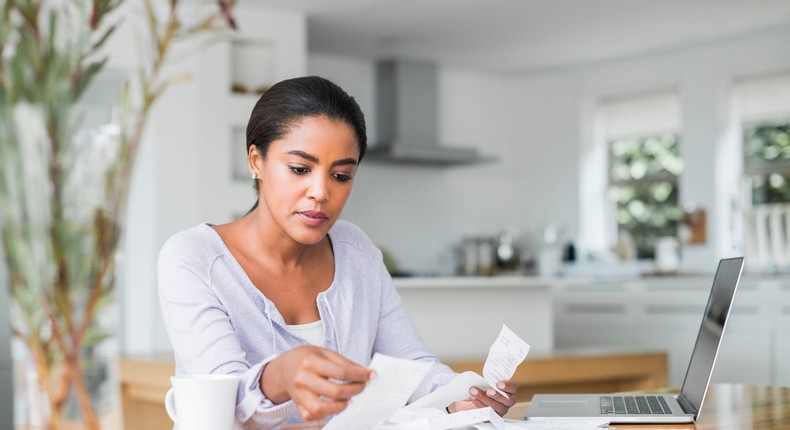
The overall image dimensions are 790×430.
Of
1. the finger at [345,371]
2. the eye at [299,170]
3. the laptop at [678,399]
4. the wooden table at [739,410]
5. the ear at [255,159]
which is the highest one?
the ear at [255,159]

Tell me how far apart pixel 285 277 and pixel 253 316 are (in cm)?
15

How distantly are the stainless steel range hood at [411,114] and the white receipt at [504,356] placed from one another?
5190 millimetres

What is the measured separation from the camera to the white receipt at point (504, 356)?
143 centimetres

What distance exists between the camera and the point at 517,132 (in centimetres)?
771

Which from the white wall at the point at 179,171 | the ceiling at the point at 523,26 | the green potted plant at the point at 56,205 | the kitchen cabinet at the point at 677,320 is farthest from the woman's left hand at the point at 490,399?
the ceiling at the point at 523,26

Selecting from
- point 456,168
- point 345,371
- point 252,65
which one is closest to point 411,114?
point 456,168

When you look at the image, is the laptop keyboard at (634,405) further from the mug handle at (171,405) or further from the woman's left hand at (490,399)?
the mug handle at (171,405)

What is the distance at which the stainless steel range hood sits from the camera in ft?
22.4

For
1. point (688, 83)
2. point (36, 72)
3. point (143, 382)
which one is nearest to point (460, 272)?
point (688, 83)

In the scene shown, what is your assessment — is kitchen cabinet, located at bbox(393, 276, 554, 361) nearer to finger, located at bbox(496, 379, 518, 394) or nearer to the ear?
the ear

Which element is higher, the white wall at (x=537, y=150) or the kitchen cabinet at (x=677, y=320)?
the white wall at (x=537, y=150)

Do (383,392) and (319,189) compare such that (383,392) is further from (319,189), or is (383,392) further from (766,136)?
(766,136)

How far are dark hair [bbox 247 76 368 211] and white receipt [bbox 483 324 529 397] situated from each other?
1.52 ft

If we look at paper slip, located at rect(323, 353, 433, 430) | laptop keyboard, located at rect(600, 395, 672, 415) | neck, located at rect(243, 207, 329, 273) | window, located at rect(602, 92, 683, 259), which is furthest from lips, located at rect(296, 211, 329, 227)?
window, located at rect(602, 92, 683, 259)
